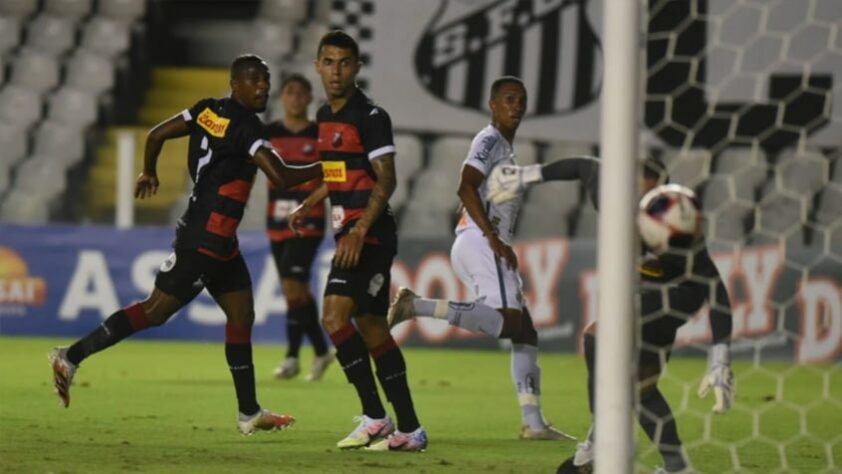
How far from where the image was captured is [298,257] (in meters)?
10.0

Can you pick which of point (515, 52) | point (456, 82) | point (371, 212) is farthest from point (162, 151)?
point (371, 212)

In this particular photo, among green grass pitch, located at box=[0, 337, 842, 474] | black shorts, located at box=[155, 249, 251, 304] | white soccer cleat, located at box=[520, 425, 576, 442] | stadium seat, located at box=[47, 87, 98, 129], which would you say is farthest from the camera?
stadium seat, located at box=[47, 87, 98, 129]

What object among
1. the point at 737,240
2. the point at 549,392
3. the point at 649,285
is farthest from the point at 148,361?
the point at 649,285

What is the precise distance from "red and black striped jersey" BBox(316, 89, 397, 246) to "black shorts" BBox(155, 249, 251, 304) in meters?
0.58

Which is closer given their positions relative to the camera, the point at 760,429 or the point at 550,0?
the point at 760,429

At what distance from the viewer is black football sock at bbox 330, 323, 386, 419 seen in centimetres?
665

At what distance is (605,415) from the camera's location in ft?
15.4

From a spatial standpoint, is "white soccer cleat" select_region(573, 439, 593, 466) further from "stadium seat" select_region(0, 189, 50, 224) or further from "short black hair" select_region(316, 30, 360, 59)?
"stadium seat" select_region(0, 189, 50, 224)

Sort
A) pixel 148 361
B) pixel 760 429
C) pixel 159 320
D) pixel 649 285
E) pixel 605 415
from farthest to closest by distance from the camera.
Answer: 1. pixel 148 361
2. pixel 760 429
3. pixel 159 320
4. pixel 649 285
5. pixel 605 415

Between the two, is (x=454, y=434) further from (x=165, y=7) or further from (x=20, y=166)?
(x=165, y=7)

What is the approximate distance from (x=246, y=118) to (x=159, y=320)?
38.0 inches

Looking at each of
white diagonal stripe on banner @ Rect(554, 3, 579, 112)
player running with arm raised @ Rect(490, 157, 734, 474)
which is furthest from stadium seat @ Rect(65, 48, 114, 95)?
player running with arm raised @ Rect(490, 157, 734, 474)

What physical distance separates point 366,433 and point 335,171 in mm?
1071

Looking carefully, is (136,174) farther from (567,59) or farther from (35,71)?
(567,59)
